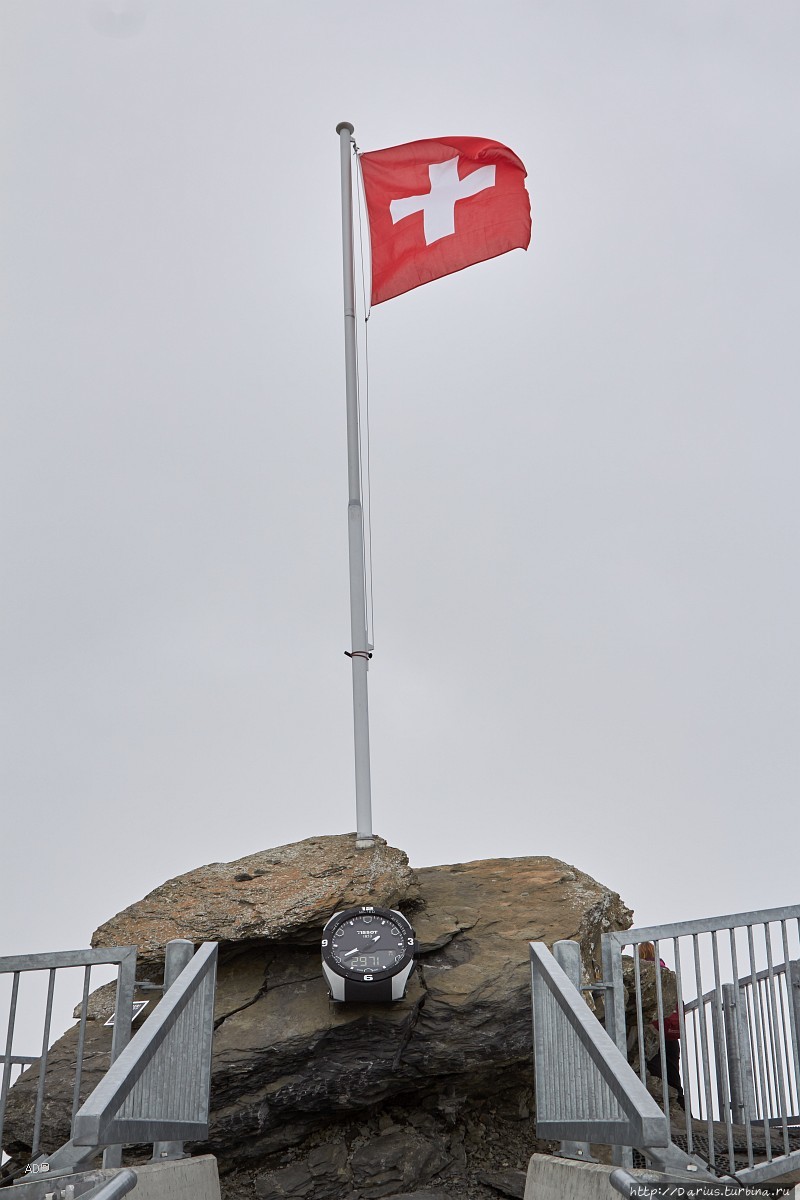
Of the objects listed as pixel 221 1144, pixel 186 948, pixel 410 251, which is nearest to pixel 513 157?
pixel 410 251

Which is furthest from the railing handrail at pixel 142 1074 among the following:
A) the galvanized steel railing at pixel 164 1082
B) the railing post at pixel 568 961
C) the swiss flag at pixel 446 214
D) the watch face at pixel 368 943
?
the swiss flag at pixel 446 214

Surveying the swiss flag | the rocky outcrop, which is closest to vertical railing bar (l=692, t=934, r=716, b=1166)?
the rocky outcrop

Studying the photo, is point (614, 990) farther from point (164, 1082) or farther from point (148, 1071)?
point (148, 1071)

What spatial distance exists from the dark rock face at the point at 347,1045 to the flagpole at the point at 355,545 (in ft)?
2.14

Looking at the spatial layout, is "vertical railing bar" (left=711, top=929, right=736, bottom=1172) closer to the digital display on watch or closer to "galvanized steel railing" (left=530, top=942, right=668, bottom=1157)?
"galvanized steel railing" (left=530, top=942, right=668, bottom=1157)

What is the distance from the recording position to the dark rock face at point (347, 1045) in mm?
6586

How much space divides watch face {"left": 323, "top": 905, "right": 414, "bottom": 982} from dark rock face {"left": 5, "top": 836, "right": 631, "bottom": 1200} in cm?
49

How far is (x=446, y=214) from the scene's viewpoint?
986 centimetres

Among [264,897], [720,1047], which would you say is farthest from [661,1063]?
[264,897]

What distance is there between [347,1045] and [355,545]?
4024 mm

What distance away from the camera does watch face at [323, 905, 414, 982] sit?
6383mm

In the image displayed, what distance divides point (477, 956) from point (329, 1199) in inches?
68.7

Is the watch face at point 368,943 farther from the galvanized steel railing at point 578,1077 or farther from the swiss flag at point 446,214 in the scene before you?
the swiss flag at point 446,214

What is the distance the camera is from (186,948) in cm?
549
